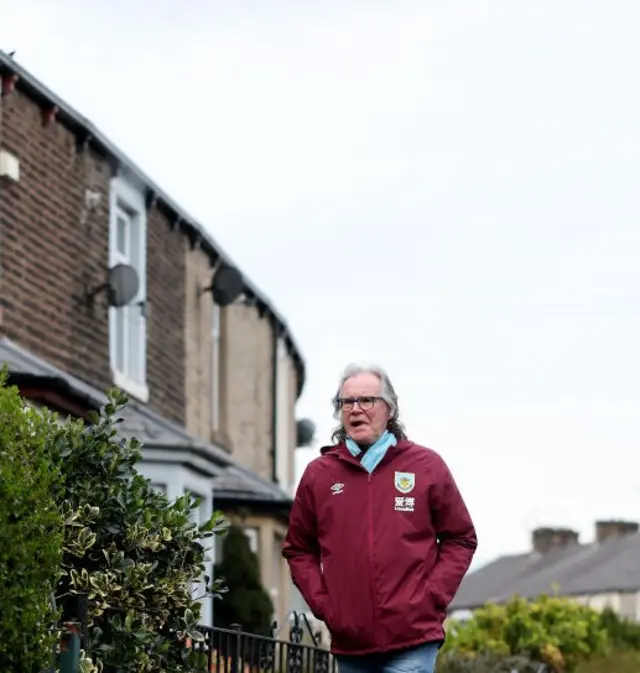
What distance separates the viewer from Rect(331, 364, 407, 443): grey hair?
788 cm

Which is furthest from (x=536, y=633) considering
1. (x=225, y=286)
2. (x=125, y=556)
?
(x=125, y=556)

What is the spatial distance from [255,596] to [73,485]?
50.4 feet

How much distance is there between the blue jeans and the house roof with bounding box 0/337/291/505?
6982 millimetres

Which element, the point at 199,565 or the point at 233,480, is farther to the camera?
the point at 233,480

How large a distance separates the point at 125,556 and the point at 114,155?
47.7 feet

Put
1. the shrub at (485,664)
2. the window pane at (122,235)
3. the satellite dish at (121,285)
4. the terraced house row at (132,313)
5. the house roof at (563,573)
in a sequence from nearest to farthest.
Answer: the shrub at (485,664) < the terraced house row at (132,313) < the satellite dish at (121,285) < the window pane at (122,235) < the house roof at (563,573)

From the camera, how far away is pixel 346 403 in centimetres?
785

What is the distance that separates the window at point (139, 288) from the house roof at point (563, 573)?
1872 inches

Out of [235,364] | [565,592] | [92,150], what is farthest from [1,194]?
[565,592]

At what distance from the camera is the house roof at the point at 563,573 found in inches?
3091

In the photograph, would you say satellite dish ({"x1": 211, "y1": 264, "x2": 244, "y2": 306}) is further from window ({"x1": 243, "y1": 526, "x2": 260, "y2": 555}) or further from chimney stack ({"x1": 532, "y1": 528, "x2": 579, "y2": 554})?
chimney stack ({"x1": 532, "y1": 528, "x2": 579, "y2": 554})

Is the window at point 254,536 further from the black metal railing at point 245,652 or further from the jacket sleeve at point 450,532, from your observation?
the jacket sleeve at point 450,532

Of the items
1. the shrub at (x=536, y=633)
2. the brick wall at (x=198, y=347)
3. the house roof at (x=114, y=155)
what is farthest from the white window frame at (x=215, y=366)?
the shrub at (x=536, y=633)

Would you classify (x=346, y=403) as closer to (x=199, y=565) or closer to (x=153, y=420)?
(x=199, y=565)
